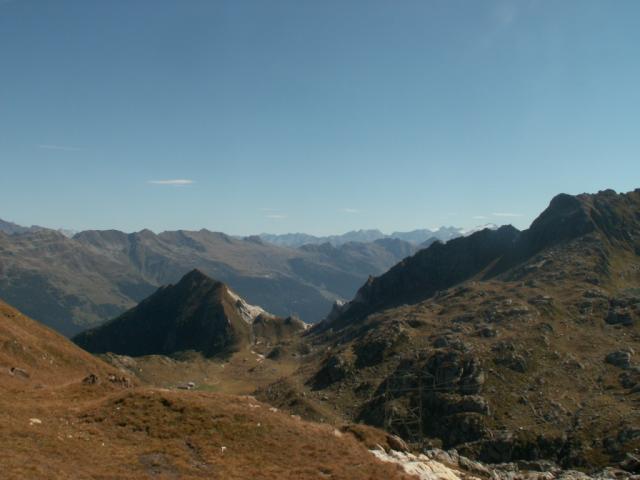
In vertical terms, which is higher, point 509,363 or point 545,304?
point 545,304

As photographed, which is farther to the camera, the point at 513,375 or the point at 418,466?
the point at 513,375

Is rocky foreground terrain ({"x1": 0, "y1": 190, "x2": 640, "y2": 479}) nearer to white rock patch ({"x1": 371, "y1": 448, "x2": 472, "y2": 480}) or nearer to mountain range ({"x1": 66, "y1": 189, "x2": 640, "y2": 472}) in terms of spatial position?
white rock patch ({"x1": 371, "y1": 448, "x2": 472, "y2": 480})

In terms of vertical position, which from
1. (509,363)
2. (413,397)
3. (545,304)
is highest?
(545,304)

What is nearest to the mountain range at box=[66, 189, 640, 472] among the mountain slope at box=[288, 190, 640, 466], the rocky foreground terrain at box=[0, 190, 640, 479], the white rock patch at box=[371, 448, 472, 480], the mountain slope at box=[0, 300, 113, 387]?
the mountain slope at box=[288, 190, 640, 466]

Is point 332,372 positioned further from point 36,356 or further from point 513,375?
point 36,356

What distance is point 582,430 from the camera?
9012 cm

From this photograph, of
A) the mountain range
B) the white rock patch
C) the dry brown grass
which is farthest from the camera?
the mountain range

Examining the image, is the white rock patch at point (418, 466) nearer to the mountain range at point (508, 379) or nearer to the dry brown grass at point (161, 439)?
the dry brown grass at point (161, 439)

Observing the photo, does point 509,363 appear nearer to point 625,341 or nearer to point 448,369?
point 448,369

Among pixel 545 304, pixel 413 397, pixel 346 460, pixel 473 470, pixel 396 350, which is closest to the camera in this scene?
pixel 346 460

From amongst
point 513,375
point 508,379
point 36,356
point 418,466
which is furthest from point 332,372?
point 418,466

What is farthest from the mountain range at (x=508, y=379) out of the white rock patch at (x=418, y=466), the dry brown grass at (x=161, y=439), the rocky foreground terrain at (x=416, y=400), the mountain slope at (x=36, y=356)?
the mountain slope at (x=36, y=356)

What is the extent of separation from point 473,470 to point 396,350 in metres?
88.2

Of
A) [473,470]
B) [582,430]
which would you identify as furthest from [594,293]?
[473,470]
